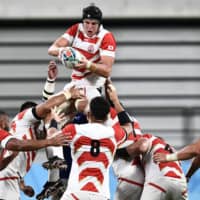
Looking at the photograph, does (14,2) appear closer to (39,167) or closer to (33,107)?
(39,167)

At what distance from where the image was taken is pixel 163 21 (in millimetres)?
20516

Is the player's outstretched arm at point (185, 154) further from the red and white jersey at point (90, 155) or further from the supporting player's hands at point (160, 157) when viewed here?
the red and white jersey at point (90, 155)

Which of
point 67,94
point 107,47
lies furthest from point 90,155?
point 107,47

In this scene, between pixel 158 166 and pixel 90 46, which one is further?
Result: pixel 90 46

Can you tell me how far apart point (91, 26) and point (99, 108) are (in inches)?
59.5

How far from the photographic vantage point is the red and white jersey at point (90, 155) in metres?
11.6

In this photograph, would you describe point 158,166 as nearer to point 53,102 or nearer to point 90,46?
point 53,102

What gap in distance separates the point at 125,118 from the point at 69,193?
1202 millimetres

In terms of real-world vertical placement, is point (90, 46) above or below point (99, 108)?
above

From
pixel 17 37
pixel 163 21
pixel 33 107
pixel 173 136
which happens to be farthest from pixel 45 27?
pixel 33 107

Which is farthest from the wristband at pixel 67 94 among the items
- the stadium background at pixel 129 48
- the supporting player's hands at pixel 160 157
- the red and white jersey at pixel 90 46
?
the stadium background at pixel 129 48

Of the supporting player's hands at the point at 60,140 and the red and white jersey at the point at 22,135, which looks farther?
the red and white jersey at the point at 22,135

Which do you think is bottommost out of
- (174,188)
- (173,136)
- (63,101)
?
(173,136)

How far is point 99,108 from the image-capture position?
37.7 feet
